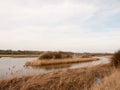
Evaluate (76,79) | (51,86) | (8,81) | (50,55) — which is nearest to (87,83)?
(76,79)

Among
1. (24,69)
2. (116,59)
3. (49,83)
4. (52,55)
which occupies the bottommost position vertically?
(49,83)

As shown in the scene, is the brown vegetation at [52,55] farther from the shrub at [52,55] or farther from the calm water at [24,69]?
the calm water at [24,69]

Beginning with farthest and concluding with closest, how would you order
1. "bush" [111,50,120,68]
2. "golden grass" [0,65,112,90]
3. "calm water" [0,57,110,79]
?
"bush" [111,50,120,68] < "calm water" [0,57,110,79] < "golden grass" [0,65,112,90]

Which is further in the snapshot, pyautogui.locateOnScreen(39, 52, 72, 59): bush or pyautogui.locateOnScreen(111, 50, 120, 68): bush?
pyautogui.locateOnScreen(39, 52, 72, 59): bush

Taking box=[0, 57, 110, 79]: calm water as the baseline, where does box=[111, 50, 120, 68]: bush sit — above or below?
above

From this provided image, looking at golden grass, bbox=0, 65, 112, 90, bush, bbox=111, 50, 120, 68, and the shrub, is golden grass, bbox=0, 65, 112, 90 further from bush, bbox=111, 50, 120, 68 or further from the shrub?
the shrub

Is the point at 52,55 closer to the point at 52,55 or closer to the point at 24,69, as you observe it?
the point at 52,55

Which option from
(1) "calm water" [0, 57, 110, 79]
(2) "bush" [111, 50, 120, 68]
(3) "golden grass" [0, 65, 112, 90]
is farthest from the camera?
(2) "bush" [111, 50, 120, 68]

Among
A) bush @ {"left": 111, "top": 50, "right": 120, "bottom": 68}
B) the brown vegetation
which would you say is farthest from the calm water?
the brown vegetation

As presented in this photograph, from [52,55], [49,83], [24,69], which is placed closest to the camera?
[49,83]

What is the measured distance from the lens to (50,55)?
35906mm

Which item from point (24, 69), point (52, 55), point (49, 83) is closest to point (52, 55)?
point (52, 55)

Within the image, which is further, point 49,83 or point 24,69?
point 24,69

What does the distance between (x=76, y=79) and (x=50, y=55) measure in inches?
1018
